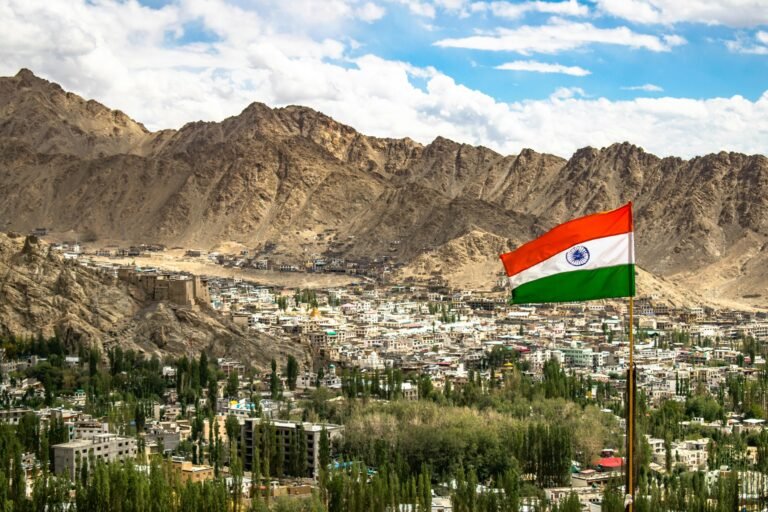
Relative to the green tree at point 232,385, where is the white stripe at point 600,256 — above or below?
above

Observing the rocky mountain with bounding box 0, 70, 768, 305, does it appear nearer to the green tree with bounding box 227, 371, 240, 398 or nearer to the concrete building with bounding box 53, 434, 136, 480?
the green tree with bounding box 227, 371, 240, 398

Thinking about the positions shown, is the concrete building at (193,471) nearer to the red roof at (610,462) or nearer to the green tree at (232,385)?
the red roof at (610,462)

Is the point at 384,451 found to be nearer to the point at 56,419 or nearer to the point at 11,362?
the point at 56,419

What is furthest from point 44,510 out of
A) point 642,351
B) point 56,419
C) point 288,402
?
point 642,351

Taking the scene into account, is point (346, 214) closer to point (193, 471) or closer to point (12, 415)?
point (12, 415)

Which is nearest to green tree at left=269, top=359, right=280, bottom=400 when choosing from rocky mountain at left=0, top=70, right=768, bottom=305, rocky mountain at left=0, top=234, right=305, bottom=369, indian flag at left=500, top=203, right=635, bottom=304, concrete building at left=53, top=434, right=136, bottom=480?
rocky mountain at left=0, top=234, right=305, bottom=369

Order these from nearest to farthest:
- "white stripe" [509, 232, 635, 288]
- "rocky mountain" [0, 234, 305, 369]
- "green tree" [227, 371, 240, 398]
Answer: "white stripe" [509, 232, 635, 288] → "green tree" [227, 371, 240, 398] → "rocky mountain" [0, 234, 305, 369]

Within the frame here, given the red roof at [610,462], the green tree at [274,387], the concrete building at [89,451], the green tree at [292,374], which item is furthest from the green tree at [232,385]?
the red roof at [610,462]
